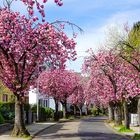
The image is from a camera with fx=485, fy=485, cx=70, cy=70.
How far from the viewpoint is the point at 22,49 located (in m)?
29.0

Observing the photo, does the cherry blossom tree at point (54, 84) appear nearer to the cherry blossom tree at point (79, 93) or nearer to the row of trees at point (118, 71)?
the row of trees at point (118, 71)

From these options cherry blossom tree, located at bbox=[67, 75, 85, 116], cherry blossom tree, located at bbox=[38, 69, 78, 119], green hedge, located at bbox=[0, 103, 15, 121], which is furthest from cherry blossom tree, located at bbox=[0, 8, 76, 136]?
cherry blossom tree, located at bbox=[67, 75, 85, 116]

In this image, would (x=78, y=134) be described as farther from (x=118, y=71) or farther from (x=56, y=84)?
(x=56, y=84)

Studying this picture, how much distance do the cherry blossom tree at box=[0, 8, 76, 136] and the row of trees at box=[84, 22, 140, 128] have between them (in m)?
4.04

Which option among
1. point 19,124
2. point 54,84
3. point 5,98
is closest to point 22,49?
point 19,124

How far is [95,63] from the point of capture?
47.0 meters

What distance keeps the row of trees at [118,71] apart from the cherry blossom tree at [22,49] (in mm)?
4035

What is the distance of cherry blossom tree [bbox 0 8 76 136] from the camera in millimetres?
28359

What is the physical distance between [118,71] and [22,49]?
1521 centimetres

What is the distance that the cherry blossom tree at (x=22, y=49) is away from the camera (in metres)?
28.4

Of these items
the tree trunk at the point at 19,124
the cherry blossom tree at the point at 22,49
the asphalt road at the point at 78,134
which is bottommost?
the asphalt road at the point at 78,134

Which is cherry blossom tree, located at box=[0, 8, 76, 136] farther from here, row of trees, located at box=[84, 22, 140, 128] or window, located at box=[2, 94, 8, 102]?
window, located at box=[2, 94, 8, 102]

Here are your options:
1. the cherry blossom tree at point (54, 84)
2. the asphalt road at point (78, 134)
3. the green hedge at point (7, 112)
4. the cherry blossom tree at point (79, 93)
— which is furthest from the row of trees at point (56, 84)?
the asphalt road at point (78, 134)

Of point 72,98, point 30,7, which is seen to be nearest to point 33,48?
point 30,7
